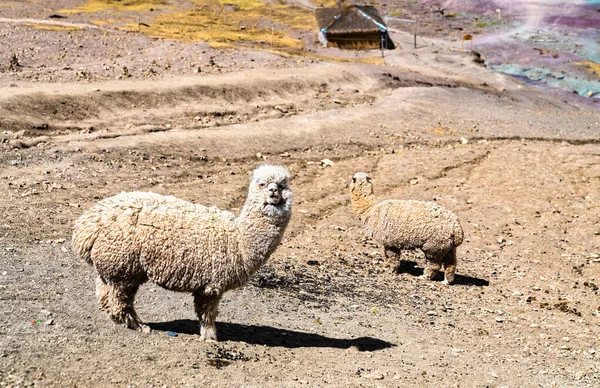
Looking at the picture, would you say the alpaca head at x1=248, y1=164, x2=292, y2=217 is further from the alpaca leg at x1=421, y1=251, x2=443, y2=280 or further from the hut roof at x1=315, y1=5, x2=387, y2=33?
the hut roof at x1=315, y1=5, x2=387, y2=33

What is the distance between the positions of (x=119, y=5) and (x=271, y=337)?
208 ft

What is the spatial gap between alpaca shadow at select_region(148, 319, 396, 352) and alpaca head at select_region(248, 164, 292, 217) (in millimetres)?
1934

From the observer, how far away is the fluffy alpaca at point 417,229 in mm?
15016

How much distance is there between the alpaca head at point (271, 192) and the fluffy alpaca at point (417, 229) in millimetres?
6054

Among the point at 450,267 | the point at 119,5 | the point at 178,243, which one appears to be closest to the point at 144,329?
the point at 178,243

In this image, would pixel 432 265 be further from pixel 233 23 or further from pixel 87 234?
pixel 233 23

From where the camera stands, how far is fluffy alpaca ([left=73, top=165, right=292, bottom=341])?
9.13 meters

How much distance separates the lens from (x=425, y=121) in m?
32.0

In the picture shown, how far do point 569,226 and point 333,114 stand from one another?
42.0 feet

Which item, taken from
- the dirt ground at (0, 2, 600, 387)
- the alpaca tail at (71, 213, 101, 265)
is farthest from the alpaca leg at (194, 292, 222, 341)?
the alpaca tail at (71, 213, 101, 265)

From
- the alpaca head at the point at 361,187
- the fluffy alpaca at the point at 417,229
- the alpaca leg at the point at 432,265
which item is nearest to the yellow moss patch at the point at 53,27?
the alpaca head at the point at 361,187

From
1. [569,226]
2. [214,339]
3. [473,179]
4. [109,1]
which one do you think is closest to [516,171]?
[473,179]

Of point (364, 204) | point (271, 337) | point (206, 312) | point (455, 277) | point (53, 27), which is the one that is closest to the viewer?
point (206, 312)

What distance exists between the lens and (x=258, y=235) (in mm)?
9617
